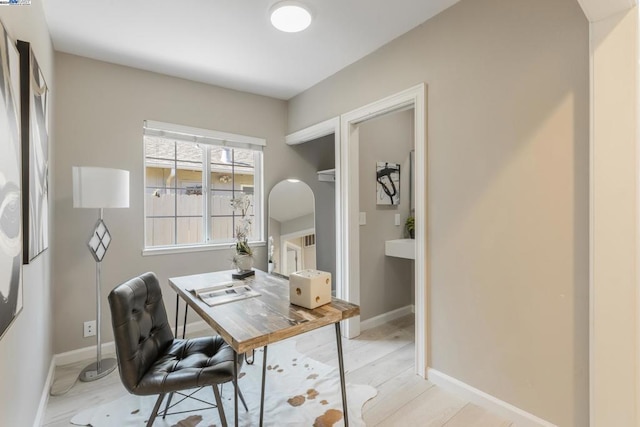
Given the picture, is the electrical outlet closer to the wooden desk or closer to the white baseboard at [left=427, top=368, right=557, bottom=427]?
the wooden desk

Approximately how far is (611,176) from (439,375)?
61.6 inches

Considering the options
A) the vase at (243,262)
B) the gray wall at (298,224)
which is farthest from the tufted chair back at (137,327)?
the gray wall at (298,224)

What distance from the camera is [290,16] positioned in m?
2.00

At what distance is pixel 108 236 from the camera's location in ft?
8.04

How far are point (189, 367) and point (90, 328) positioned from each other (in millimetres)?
1695

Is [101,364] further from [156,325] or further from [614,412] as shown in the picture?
[614,412]

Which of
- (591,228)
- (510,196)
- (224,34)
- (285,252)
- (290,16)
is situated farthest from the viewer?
(285,252)

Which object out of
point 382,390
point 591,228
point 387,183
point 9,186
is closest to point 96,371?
point 9,186

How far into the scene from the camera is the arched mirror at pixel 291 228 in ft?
11.9

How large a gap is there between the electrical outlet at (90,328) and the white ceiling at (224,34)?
2.24 meters

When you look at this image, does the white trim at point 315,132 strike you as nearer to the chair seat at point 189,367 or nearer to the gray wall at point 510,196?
the gray wall at point 510,196

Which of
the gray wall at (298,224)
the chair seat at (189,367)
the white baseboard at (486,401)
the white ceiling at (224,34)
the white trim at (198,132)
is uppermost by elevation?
the white ceiling at (224,34)

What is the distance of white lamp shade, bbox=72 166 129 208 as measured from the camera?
2.14 metres

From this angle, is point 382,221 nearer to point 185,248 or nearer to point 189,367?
point 185,248
